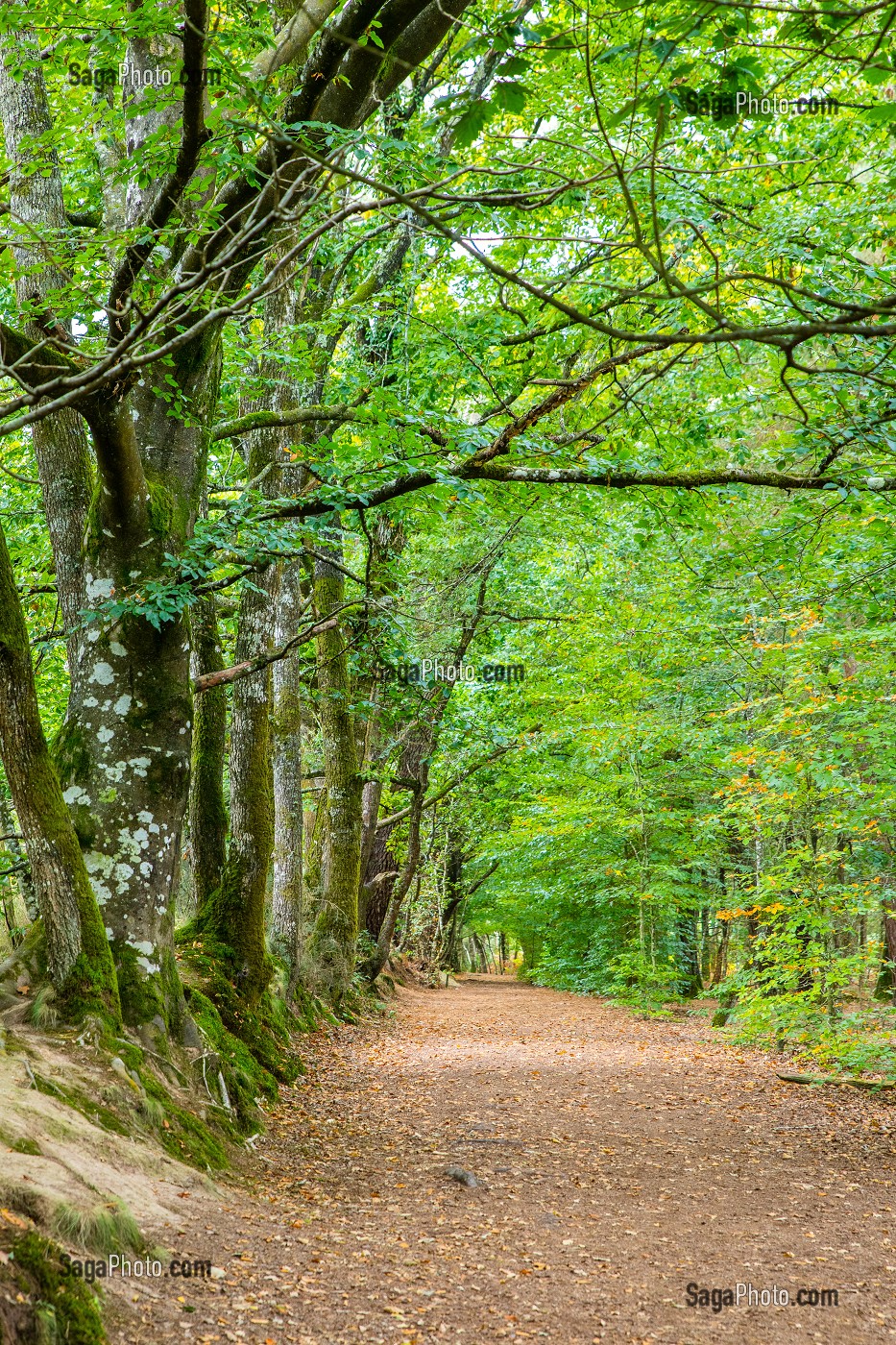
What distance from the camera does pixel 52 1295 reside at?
3043 mm

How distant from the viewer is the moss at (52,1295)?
9.64ft

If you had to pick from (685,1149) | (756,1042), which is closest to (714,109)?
(685,1149)

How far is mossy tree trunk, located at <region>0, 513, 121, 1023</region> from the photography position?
4754mm

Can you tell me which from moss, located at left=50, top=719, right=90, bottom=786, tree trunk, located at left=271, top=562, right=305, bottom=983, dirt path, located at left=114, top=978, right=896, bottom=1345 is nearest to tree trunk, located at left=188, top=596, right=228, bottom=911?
tree trunk, located at left=271, top=562, right=305, bottom=983

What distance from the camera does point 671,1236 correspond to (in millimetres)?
5289

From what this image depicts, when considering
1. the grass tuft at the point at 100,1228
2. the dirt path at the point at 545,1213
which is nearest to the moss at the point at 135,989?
the dirt path at the point at 545,1213

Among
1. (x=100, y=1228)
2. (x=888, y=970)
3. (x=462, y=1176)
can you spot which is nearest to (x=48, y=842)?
(x=100, y=1228)

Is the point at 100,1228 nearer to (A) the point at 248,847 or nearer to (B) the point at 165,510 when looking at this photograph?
(B) the point at 165,510

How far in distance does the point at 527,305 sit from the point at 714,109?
533 cm

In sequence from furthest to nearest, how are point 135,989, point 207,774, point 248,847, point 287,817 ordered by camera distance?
point 287,817 < point 207,774 < point 248,847 < point 135,989

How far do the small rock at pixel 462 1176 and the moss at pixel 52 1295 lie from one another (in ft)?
11.3

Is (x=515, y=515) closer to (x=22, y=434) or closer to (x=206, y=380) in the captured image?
(x=206, y=380)

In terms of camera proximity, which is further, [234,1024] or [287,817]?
[287,817]

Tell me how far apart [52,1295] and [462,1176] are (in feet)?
12.2
